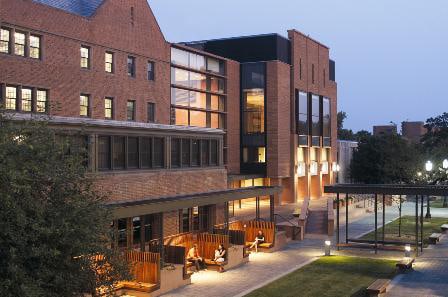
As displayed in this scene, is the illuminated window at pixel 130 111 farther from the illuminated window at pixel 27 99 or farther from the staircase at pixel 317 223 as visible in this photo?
the staircase at pixel 317 223

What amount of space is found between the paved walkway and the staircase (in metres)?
9.87

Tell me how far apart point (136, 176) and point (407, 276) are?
1341 centimetres

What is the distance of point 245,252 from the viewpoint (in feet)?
96.2

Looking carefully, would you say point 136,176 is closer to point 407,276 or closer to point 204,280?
point 204,280

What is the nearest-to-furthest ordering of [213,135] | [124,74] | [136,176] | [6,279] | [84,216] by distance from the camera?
[6,279]
[84,216]
[136,176]
[213,135]
[124,74]

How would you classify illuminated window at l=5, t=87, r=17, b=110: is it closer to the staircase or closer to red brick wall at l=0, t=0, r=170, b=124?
red brick wall at l=0, t=0, r=170, b=124

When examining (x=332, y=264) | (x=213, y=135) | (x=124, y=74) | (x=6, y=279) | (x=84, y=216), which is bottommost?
(x=332, y=264)

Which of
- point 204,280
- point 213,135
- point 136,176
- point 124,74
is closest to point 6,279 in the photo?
point 204,280

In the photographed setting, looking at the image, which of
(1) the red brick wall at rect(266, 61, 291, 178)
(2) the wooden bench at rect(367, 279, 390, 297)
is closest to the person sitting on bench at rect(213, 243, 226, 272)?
(2) the wooden bench at rect(367, 279, 390, 297)

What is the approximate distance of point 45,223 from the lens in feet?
37.9

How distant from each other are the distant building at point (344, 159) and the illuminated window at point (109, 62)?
54403mm

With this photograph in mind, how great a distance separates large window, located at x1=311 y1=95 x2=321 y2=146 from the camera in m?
69.2

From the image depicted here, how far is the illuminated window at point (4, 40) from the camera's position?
31.6 m

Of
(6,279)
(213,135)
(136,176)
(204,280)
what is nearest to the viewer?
(6,279)
